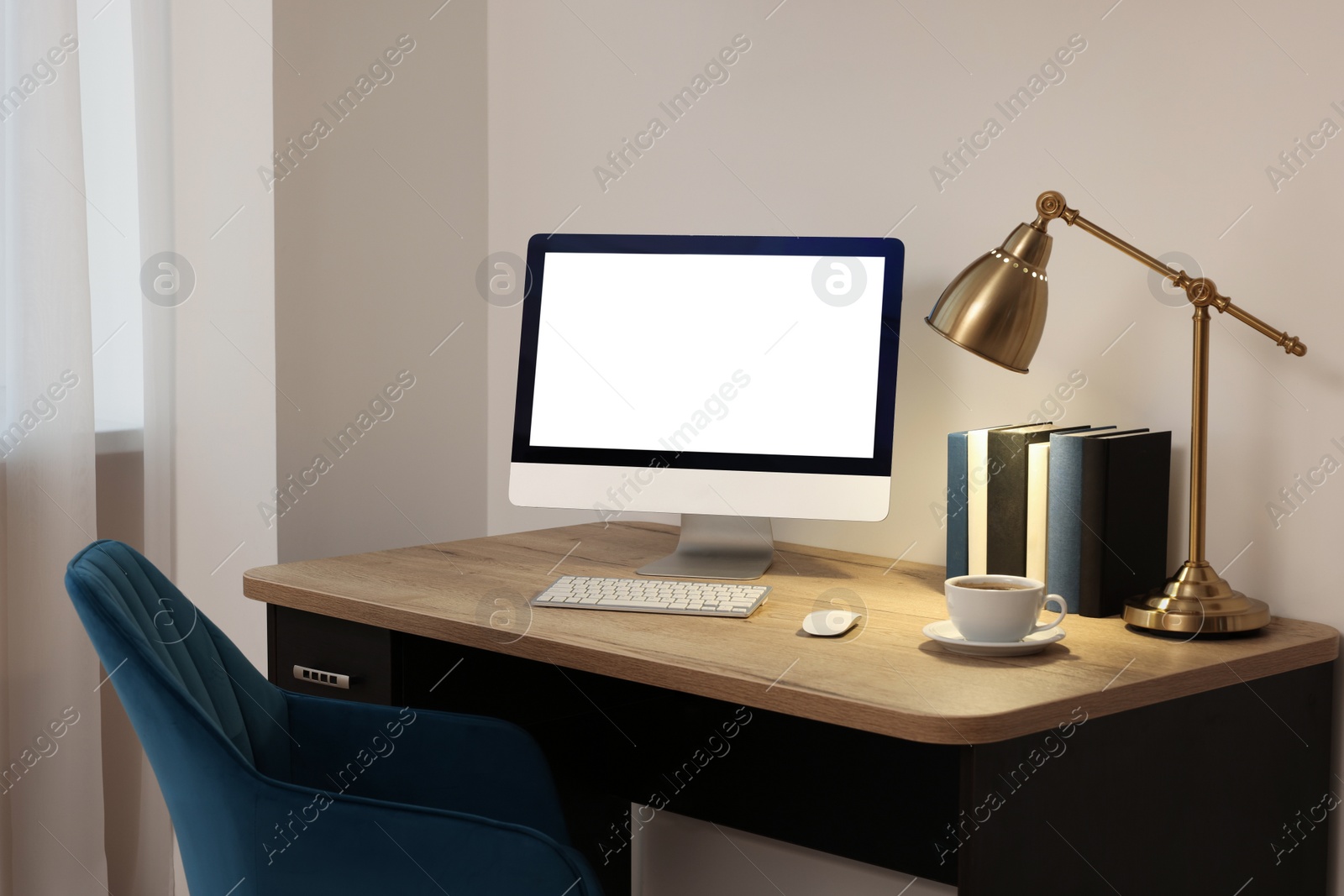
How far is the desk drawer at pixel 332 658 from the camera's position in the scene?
4.97ft

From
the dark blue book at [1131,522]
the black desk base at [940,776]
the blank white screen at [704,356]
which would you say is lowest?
the black desk base at [940,776]

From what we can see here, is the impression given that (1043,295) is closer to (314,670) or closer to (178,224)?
(314,670)

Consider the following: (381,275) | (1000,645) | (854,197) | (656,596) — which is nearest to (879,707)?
(1000,645)

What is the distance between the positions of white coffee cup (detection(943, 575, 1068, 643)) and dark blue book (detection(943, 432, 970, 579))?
314mm

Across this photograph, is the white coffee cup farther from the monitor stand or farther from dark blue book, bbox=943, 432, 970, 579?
the monitor stand

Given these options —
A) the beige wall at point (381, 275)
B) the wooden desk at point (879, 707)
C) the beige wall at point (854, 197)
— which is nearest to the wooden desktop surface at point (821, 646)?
the wooden desk at point (879, 707)

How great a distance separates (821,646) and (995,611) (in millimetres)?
184

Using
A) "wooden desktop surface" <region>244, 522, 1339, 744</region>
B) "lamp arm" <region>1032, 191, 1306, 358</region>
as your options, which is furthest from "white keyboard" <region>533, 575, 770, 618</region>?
"lamp arm" <region>1032, 191, 1306, 358</region>

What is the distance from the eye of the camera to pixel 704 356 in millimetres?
1675

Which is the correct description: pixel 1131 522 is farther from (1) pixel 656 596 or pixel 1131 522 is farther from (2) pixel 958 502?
(1) pixel 656 596

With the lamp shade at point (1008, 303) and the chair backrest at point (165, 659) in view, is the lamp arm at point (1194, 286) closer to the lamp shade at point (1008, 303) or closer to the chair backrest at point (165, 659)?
the lamp shade at point (1008, 303)

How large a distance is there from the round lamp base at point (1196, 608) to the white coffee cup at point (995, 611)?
0.15m

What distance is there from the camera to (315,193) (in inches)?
85.2

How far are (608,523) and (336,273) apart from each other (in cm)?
68
